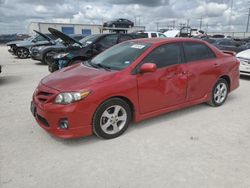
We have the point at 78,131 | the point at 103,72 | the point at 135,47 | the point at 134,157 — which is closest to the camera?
the point at 134,157

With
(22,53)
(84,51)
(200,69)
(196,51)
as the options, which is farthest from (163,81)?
(22,53)

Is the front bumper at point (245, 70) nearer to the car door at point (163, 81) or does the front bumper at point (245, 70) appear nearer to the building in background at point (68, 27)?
the car door at point (163, 81)

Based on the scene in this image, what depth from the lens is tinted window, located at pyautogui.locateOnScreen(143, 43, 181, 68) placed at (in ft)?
13.2

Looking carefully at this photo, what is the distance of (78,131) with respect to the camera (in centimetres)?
336

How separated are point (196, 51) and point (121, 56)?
5.27 feet

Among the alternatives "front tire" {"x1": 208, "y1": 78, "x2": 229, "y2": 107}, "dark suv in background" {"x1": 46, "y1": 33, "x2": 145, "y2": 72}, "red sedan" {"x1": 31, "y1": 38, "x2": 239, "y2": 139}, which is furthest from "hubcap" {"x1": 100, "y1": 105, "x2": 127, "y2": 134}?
"dark suv in background" {"x1": 46, "y1": 33, "x2": 145, "y2": 72}

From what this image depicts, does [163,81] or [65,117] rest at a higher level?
[163,81]

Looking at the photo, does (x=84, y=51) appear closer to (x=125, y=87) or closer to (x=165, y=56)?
(x=165, y=56)

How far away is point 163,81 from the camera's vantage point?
13.3 ft

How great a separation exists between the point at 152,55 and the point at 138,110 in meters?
0.97

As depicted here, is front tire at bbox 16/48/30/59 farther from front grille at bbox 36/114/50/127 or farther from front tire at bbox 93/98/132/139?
front tire at bbox 93/98/132/139

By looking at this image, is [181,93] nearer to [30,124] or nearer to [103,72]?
[103,72]

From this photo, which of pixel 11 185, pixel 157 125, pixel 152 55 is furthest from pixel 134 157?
pixel 152 55

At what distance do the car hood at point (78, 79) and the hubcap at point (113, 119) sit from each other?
1.58ft
